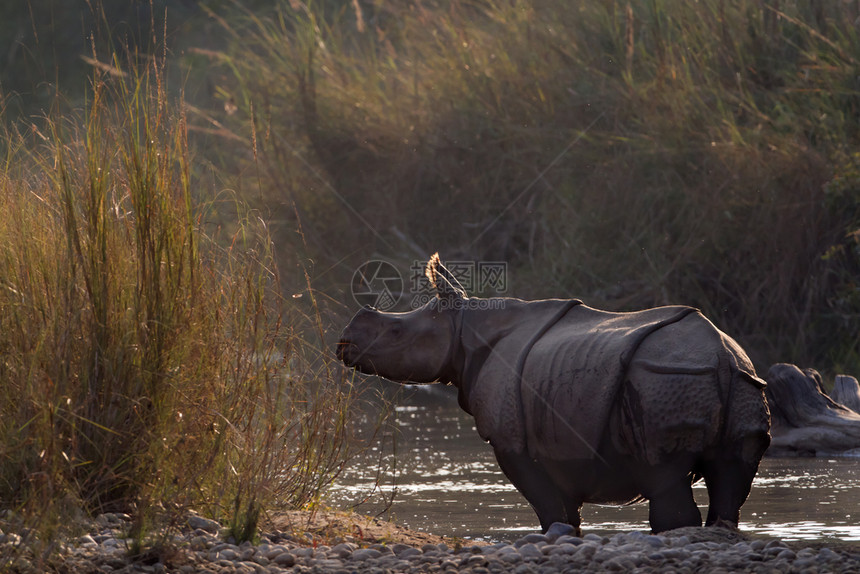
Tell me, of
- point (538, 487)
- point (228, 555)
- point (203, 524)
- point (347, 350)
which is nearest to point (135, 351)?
point (203, 524)

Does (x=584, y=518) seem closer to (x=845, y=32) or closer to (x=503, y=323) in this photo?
(x=503, y=323)

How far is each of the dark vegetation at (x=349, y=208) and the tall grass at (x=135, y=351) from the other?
0.04ft

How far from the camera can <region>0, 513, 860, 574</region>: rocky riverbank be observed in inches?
161

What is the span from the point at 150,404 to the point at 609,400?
70.8 inches

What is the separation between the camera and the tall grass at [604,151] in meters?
10.5

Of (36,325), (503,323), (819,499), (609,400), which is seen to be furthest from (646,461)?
(36,325)

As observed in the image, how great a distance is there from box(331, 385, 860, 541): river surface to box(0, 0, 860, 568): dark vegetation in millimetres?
572

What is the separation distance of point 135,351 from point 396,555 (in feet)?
3.94

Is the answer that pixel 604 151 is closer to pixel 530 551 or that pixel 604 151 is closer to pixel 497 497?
pixel 497 497

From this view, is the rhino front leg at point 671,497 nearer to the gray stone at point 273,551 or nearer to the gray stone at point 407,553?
the gray stone at point 407,553

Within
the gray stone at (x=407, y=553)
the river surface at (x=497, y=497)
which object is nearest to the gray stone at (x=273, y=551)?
the gray stone at (x=407, y=553)

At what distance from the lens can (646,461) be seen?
16.6 feet

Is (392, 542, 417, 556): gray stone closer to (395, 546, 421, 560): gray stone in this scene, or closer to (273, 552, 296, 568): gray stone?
(395, 546, 421, 560): gray stone

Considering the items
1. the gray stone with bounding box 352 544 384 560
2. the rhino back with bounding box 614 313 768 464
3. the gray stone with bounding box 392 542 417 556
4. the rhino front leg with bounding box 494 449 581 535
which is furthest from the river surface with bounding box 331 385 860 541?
the rhino back with bounding box 614 313 768 464
